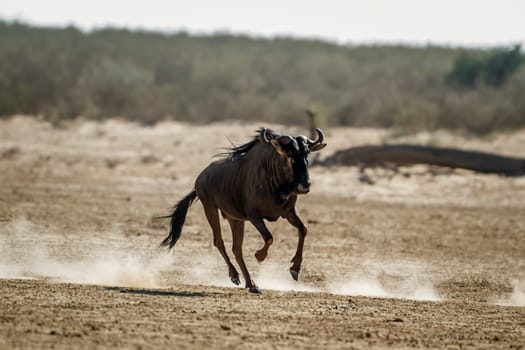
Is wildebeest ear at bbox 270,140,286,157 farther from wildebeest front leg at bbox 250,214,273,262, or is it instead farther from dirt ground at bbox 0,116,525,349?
dirt ground at bbox 0,116,525,349

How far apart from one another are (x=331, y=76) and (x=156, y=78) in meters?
8.79

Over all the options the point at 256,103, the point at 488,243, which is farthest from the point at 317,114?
the point at 488,243

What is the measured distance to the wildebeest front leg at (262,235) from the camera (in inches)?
455

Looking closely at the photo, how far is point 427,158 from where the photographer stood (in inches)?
995

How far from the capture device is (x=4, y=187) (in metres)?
22.0

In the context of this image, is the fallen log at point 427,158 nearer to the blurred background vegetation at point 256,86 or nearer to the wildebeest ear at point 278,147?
the blurred background vegetation at point 256,86

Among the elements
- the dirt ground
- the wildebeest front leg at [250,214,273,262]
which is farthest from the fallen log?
the wildebeest front leg at [250,214,273,262]

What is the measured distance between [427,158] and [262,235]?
1437cm

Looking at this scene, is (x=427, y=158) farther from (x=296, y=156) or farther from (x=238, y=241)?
(x=296, y=156)

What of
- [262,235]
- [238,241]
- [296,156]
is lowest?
[238,241]

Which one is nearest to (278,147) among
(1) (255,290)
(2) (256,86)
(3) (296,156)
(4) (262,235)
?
(3) (296,156)

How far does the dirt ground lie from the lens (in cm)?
915

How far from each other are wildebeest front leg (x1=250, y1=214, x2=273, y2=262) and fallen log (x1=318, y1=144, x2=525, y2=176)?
13.7 metres

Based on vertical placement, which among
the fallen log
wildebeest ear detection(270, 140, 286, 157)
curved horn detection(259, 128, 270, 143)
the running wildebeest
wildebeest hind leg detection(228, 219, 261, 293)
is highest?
the fallen log
